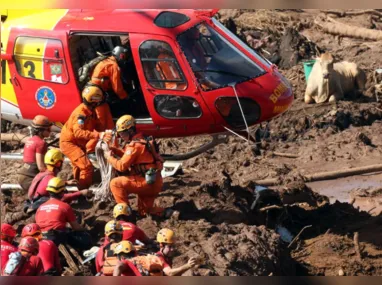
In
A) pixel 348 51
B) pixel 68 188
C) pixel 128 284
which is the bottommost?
pixel 348 51

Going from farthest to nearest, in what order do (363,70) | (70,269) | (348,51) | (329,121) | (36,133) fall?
(348,51), (363,70), (329,121), (36,133), (70,269)

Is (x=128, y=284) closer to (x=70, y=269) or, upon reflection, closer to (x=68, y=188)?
(x=70, y=269)

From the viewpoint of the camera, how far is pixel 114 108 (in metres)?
16.6

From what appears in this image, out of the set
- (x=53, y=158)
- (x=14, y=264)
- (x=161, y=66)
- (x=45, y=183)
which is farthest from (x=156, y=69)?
(x=14, y=264)

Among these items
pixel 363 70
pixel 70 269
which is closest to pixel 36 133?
pixel 70 269

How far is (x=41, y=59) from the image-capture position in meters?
16.2

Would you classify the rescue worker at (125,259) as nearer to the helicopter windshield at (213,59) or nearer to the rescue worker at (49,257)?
the rescue worker at (49,257)

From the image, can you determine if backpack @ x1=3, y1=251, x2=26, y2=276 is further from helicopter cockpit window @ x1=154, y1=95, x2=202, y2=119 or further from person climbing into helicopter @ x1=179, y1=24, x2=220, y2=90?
person climbing into helicopter @ x1=179, y1=24, x2=220, y2=90

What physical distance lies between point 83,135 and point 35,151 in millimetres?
821

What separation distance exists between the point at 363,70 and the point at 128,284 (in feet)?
56.7

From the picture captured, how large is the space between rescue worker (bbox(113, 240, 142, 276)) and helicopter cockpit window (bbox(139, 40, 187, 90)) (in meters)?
4.28

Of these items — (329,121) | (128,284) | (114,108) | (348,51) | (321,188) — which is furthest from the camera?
(348,51)

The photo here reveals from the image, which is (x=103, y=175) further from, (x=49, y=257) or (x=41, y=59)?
(x=49, y=257)

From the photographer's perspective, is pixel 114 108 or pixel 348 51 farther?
pixel 348 51
